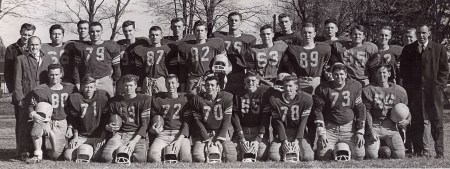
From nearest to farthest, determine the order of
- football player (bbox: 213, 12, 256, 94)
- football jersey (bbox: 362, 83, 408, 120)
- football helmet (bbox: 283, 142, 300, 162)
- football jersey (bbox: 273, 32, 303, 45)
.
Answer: football helmet (bbox: 283, 142, 300, 162) < football jersey (bbox: 362, 83, 408, 120) < football player (bbox: 213, 12, 256, 94) < football jersey (bbox: 273, 32, 303, 45)

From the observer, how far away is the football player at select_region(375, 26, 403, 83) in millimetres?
8090

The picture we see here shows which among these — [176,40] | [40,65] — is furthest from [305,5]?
[40,65]

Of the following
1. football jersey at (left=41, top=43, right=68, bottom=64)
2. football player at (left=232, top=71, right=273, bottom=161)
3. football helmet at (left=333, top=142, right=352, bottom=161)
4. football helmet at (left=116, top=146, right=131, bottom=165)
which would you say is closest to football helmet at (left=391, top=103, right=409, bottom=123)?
football helmet at (left=333, top=142, right=352, bottom=161)

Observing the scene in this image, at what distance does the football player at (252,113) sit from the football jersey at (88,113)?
1.83 meters

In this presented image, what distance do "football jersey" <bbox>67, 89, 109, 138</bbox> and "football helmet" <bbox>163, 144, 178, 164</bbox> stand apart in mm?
1044

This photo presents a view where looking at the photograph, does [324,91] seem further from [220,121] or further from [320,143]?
[220,121]

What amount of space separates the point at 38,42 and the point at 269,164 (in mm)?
3692

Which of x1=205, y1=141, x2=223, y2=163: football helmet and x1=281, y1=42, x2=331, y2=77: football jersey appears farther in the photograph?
x1=281, y1=42, x2=331, y2=77: football jersey

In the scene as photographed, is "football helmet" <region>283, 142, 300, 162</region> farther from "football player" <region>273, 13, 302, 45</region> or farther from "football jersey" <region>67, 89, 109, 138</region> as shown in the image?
"football jersey" <region>67, 89, 109, 138</region>

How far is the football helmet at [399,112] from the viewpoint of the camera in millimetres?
7430

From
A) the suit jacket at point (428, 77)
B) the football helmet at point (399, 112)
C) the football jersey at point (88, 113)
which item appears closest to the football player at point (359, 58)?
the suit jacket at point (428, 77)

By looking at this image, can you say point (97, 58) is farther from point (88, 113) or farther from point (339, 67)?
point (339, 67)

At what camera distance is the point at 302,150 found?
729 cm

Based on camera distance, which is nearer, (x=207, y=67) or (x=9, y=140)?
(x=207, y=67)
